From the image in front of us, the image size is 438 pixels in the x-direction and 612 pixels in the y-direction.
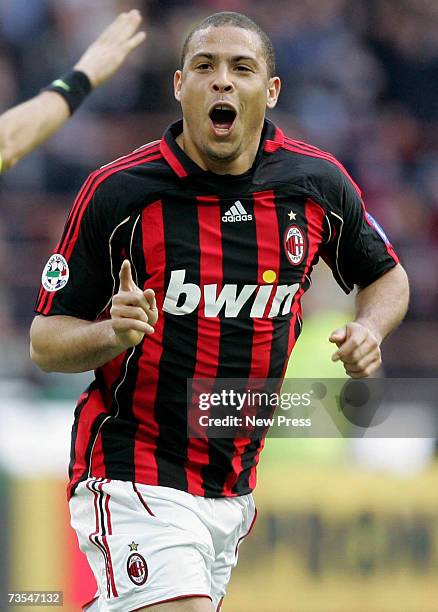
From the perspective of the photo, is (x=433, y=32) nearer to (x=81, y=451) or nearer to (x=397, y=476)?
(x=397, y=476)

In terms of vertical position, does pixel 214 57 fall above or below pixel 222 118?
above

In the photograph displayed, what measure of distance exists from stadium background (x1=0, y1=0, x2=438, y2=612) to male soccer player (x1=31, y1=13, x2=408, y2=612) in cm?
184

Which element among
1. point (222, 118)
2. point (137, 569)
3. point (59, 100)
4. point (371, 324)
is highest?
point (59, 100)

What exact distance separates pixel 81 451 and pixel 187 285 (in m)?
0.66

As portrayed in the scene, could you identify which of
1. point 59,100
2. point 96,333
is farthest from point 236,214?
point 59,100

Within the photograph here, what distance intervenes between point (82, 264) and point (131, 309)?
1.64ft

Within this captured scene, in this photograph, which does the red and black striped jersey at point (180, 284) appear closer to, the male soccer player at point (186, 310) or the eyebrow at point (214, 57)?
the male soccer player at point (186, 310)

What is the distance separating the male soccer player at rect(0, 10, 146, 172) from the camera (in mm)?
4410

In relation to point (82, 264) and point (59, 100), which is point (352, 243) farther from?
point (59, 100)

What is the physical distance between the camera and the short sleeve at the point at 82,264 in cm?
363

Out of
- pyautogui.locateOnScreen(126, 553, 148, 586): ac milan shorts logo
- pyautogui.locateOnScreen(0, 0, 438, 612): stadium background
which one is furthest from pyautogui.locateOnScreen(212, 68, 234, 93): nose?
pyautogui.locateOnScreen(0, 0, 438, 612): stadium background

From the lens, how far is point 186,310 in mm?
3727

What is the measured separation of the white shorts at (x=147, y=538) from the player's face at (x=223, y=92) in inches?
43.9

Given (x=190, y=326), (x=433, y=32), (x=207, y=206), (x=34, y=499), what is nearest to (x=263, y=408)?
(x=190, y=326)
